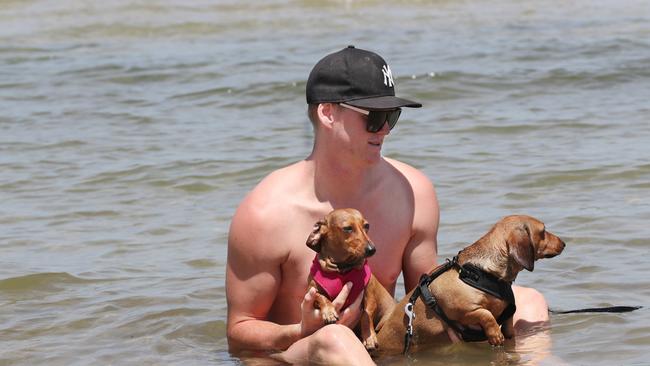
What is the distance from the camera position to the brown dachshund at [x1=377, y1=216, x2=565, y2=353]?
4953 millimetres

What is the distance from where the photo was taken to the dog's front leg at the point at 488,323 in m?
4.93

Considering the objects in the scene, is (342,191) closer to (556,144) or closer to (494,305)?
(494,305)

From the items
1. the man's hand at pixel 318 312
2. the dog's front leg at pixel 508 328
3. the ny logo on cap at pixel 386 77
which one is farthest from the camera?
the dog's front leg at pixel 508 328

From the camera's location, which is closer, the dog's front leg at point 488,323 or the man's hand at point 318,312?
the man's hand at point 318,312

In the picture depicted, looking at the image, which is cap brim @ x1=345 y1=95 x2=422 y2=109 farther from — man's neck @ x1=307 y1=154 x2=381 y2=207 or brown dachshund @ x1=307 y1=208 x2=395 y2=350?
brown dachshund @ x1=307 y1=208 x2=395 y2=350

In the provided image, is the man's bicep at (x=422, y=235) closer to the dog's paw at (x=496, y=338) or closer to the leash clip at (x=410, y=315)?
the leash clip at (x=410, y=315)

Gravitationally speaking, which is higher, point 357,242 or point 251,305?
point 357,242

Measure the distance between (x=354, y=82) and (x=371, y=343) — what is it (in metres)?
1.08

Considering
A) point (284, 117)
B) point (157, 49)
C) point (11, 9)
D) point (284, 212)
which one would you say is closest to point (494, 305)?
point (284, 212)

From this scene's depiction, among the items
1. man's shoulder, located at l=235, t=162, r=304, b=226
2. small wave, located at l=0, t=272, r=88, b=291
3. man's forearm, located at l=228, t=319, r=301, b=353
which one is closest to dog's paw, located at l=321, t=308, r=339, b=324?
man's forearm, located at l=228, t=319, r=301, b=353

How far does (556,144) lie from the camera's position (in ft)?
31.6

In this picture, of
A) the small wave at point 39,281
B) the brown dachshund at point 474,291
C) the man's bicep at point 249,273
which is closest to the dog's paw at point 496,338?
the brown dachshund at point 474,291

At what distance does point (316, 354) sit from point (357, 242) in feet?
1.55

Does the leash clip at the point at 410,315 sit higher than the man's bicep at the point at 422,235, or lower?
lower
